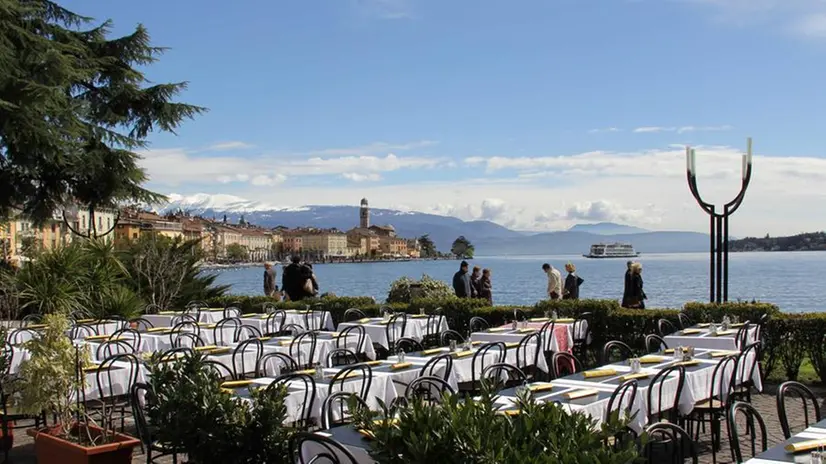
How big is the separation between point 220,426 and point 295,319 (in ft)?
35.5

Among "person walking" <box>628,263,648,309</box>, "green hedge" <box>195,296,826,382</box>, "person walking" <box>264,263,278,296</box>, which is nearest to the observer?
"green hedge" <box>195,296,826,382</box>

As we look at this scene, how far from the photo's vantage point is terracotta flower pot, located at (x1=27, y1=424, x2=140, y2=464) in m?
5.24

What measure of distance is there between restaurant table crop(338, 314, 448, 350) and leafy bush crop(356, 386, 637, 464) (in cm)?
894

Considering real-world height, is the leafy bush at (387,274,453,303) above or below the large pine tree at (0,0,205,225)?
below

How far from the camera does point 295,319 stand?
14.9m

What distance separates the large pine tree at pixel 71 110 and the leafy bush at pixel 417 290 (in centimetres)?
601

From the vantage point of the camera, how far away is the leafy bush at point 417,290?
1708 cm

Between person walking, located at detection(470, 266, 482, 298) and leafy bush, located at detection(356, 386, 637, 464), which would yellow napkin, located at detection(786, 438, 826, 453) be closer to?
leafy bush, located at detection(356, 386, 637, 464)

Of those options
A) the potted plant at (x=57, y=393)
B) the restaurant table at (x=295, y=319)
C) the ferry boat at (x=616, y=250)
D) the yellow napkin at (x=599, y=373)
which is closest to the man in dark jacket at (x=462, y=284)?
the restaurant table at (x=295, y=319)

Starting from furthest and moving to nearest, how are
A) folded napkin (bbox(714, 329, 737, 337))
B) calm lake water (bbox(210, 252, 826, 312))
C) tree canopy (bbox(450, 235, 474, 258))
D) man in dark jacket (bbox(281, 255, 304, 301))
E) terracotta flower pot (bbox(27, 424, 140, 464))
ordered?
tree canopy (bbox(450, 235, 474, 258)) < calm lake water (bbox(210, 252, 826, 312)) < man in dark jacket (bbox(281, 255, 304, 301)) < folded napkin (bbox(714, 329, 737, 337)) < terracotta flower pot (bbox(27, 424, 140, 464))

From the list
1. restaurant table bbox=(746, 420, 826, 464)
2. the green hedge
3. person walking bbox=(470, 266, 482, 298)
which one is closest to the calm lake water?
A: person walking bbox=(470, 266, 482, 298)

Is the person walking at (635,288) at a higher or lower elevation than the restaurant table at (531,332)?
higher

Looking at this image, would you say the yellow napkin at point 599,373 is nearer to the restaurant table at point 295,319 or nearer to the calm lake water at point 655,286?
the restaurant table at point 295,319

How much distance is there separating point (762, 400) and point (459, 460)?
7.71 meters
